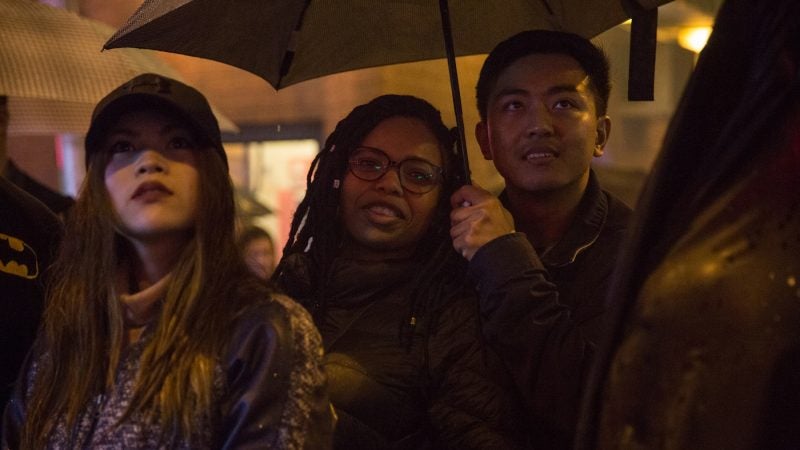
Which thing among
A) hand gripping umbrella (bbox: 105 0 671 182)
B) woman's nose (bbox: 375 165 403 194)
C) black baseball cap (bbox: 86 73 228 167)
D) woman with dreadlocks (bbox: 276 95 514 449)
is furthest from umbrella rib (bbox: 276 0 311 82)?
black baseball cap (bbox: 86 73 228 167)

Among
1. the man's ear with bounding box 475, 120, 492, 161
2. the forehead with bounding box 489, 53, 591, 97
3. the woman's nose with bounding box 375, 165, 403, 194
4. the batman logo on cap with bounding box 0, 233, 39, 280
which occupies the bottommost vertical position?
the batman logo on cap with bounding box 0, 233, 39, 280

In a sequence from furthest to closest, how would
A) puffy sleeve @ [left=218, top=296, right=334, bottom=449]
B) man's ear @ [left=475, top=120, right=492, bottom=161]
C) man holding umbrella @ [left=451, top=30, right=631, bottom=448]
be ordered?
man's ear @ [left=475, top=120, right=492, bottom=161]
man holding umbrella @ [left=451, top=30, right=631, bottom=448]
puffy sleeve @ [left=218, top=296, right=334, bottom=449]

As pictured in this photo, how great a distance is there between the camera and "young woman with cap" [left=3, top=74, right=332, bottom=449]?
1731 mm

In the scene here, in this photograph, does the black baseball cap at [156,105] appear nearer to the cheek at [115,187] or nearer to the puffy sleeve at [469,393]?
the cheek at [115,187]

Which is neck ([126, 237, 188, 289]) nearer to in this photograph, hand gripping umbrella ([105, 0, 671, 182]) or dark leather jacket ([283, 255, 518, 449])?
dark leather jacket ([283, 255, 518, 449])

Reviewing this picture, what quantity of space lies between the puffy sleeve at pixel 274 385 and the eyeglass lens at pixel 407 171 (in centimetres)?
70

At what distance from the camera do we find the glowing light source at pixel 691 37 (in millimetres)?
5355

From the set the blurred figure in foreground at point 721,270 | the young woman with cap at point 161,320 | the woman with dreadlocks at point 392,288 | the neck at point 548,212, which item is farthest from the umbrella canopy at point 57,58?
the blurred figure in foreground at point 721,270

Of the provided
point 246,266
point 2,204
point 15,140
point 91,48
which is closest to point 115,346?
point 246,266

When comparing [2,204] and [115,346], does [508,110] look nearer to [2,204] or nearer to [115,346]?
[115,346]

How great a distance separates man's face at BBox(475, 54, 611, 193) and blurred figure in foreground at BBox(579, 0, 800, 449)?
142 centimetres

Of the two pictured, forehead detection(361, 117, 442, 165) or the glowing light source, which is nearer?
forehead detection(361, 117, 442, 165)

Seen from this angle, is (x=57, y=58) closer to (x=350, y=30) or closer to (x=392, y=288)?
(x=350, y=30)

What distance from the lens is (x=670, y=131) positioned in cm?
105
